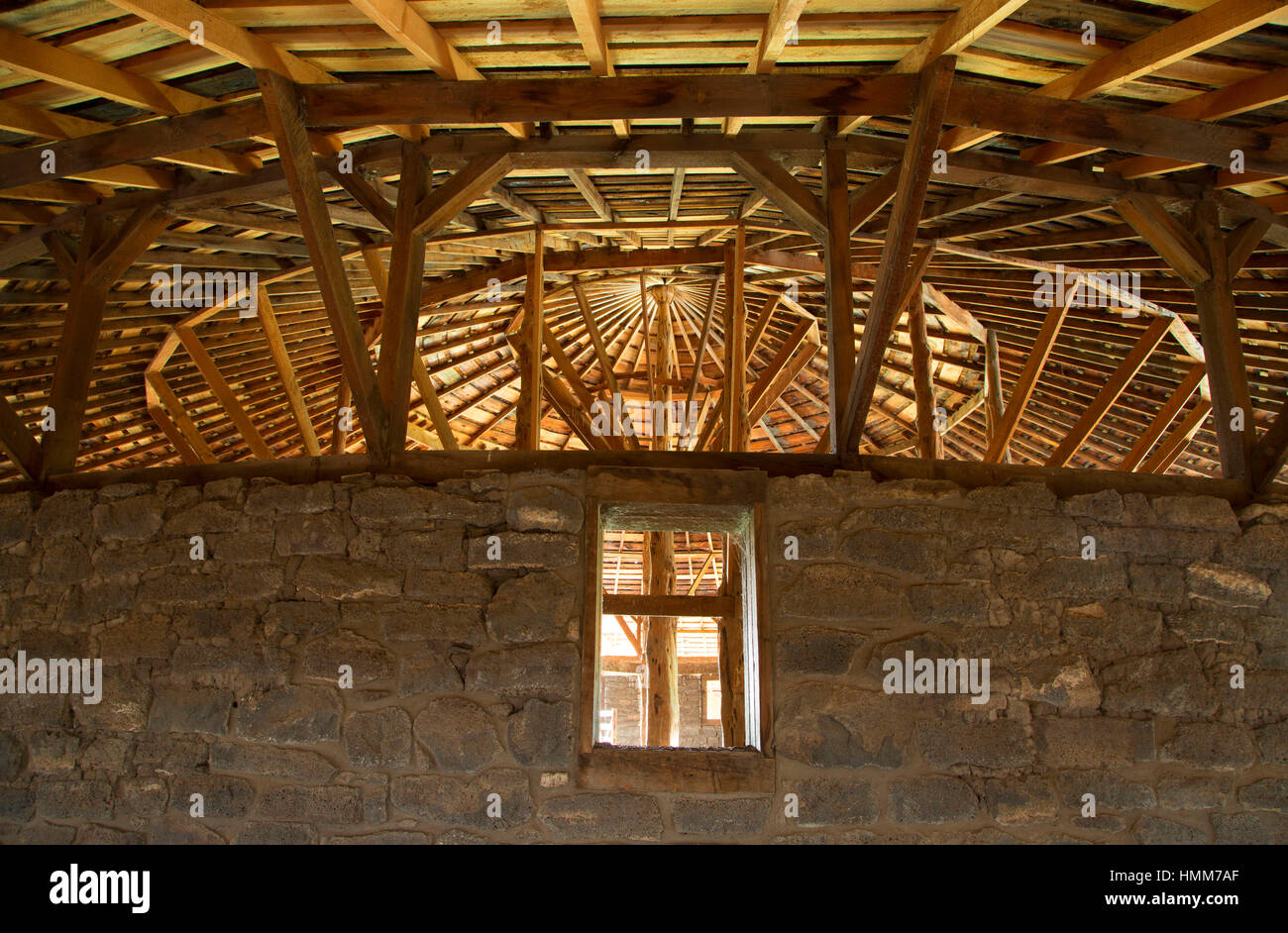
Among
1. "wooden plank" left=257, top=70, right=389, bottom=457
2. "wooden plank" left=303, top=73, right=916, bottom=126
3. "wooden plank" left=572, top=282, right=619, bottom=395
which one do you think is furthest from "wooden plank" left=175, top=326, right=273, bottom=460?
"wooden plank" left=303, top=73, right=916, bottom=126

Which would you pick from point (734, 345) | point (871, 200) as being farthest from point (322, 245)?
point (734, 345)

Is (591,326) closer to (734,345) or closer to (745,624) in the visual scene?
(734,345)

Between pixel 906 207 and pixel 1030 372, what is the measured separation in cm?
342

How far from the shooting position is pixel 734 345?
20.9 feet

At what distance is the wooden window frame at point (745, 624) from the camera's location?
10.5ft

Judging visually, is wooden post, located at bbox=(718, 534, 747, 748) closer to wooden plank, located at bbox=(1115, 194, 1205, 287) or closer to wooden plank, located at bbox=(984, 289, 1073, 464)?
wooden plank, located at bbox=(984, 289, 1073, 464)

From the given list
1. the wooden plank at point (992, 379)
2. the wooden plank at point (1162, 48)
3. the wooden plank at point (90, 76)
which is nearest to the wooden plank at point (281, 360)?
the wooden plank at point (90, 76)

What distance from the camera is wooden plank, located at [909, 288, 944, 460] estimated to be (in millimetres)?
6453

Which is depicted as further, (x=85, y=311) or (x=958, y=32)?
(x=85, y=311)

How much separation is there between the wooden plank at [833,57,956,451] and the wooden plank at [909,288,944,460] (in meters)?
3.09

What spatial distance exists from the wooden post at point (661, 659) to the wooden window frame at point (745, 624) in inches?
188

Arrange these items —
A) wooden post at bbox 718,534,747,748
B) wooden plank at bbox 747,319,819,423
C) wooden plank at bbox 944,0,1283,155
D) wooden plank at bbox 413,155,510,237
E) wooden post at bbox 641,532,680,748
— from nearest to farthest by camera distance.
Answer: wooden plank at bbox 944,0,1283,155
wooden plank at bbox 413,155,510,237
wooden post at bbox 718,534,747,748
wooden plank at bbox 747,319,819,423
wooden post at bbox 641,532,680,748

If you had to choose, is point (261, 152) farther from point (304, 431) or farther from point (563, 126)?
point (304, 431)
